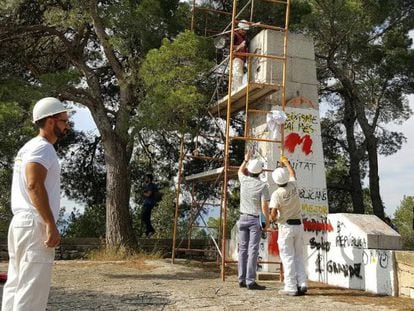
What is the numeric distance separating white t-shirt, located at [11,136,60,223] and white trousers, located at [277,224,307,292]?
156 inches

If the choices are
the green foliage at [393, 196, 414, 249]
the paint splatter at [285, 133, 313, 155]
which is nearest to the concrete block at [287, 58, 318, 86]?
the paint splatter at [285, 133, 313, 155]

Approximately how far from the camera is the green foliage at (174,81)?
9500 mm

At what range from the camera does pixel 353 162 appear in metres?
17.0

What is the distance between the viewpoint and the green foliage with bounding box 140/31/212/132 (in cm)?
950

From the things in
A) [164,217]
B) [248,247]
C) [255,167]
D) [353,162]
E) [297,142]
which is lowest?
[248,247]

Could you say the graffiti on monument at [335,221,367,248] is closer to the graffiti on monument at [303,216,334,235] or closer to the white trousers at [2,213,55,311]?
the graffiti on monument at [303,216,334,235]

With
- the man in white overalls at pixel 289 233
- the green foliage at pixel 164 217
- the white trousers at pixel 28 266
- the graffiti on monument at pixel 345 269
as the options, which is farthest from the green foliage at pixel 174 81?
the green foliage at pixel 164 217

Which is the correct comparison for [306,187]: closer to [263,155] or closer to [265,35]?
[263,155]

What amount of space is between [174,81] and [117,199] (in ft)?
12.2

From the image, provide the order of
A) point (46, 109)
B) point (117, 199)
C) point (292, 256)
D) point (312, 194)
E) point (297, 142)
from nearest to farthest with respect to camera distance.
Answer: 1. point (46, 109)
2. point (292, 256)
3. point (312, 194)
4. point (297, 142)
5. point (117, 199)

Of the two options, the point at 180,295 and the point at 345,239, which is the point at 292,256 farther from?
the point at 180,295

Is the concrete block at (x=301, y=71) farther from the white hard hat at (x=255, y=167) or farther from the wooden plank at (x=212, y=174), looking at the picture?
the white hard hat at (x=255, y=167)

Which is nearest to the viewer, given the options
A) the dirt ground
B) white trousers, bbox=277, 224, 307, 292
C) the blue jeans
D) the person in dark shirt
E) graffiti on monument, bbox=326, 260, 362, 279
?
the dirt ground

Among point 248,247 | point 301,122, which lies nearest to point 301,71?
point 301,122
